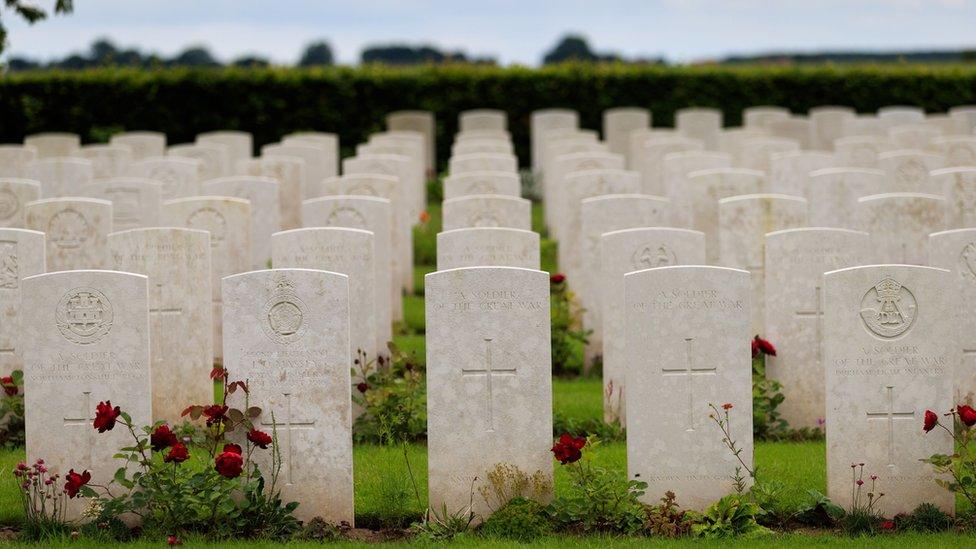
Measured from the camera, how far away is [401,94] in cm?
2219

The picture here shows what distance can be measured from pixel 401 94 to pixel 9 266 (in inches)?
550

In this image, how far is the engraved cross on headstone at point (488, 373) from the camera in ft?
23.9

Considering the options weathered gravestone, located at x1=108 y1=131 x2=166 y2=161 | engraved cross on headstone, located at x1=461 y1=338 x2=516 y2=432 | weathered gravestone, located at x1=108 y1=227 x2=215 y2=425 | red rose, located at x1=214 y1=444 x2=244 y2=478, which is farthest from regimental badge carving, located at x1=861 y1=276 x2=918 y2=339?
weathered gravestone, located at x1=108 y1=131 x2=166 y2=161

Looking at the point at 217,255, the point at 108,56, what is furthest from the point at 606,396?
the point at 108,56

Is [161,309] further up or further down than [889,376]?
further up

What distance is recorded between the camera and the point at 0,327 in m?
8.66

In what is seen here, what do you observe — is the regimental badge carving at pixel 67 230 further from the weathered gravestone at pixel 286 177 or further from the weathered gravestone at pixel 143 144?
the weathered gravestone at pixel 143 144

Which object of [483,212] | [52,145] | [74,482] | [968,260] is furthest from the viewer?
[52,145]

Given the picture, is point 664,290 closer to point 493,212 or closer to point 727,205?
point 727,205

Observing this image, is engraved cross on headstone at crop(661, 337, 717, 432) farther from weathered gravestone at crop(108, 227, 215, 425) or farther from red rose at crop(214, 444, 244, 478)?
weathered gravestone at crop(108, 227, 215, 425)

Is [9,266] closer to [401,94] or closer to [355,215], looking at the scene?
[355,215]

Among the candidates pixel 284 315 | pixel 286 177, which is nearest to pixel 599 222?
pixel 284 315

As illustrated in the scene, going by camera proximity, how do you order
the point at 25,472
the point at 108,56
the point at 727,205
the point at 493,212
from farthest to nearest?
the point at 108,56 → the point at 493,212 → the point at 727,205 → the point at 25,472

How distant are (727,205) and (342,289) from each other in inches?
151
